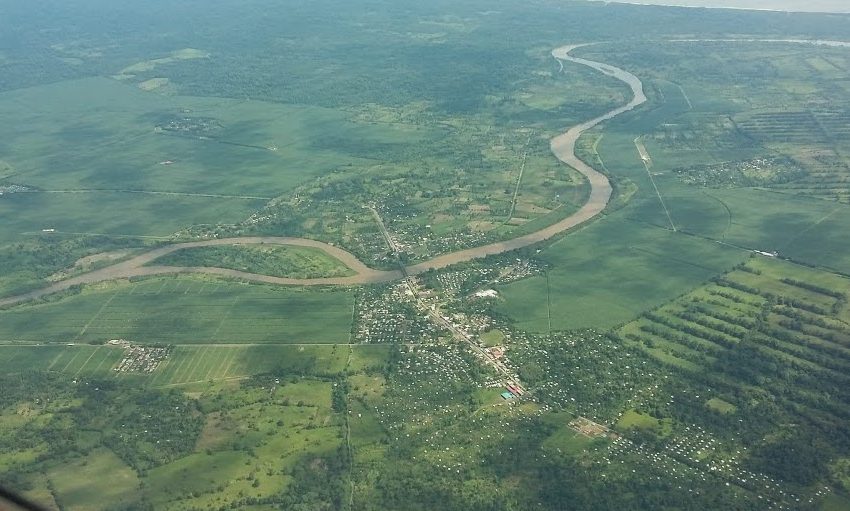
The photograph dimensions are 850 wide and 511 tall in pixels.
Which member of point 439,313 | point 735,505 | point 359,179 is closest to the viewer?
point 735,505

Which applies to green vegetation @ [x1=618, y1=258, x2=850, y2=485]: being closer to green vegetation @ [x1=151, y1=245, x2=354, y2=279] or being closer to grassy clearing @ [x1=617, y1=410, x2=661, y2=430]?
grassy clearing @ [x1=617, y1=410, x2=661, y2=430]

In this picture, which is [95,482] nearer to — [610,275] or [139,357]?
[139,357]

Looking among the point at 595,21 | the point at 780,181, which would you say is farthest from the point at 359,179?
the point at 595,21

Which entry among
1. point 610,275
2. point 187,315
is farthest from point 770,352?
point 187,315

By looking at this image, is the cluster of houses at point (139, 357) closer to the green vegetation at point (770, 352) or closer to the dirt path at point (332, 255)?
the dirt path at point (332, 255)

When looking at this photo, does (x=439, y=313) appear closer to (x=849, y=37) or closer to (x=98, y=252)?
(x=98, y=252)

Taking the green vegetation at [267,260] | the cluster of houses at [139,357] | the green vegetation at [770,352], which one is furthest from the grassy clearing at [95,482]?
the green vegetation at [770,352]
